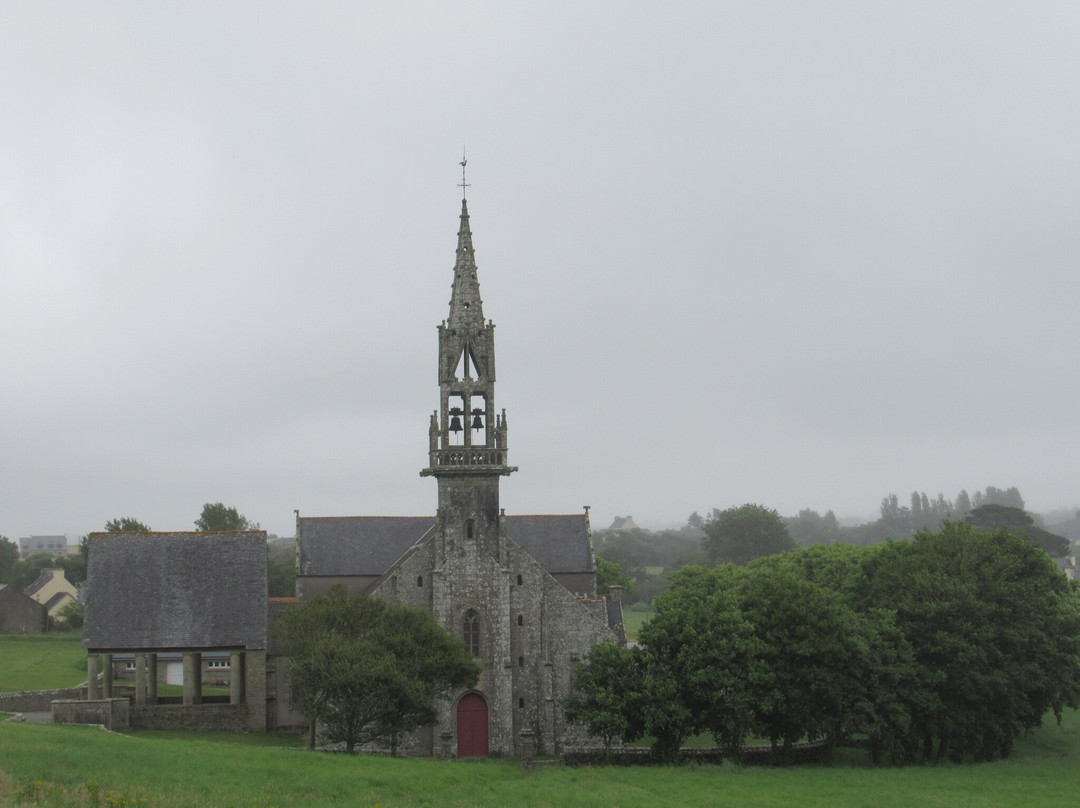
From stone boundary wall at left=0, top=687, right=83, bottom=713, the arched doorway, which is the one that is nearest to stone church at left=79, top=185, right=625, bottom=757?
the arched doorway

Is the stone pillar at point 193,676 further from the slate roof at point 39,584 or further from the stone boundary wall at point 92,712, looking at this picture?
the slate roof at point 39,584

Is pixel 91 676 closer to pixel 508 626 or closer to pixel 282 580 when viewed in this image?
pixel 508 626

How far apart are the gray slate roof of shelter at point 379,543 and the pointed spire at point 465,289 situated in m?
14.3

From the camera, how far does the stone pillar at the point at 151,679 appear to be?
4468 centimetres

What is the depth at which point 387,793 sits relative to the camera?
26719mm

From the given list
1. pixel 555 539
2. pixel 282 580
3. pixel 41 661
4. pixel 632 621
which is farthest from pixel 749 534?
pixel 41 661

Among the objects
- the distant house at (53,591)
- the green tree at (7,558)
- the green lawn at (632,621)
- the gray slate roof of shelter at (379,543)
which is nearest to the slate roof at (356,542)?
the gray slate roof of shelter at (379,543)

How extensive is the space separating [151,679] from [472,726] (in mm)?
15863

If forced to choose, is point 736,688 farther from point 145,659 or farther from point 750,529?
point 750,529

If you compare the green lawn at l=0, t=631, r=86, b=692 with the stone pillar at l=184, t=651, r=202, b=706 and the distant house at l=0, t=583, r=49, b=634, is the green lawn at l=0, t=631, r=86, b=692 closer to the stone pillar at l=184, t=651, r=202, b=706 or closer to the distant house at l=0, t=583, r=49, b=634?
the distant house at l=0, t=583, r=49, b=634

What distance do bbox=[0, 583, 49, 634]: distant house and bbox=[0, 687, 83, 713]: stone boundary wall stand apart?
4423cm

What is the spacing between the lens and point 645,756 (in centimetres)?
3741

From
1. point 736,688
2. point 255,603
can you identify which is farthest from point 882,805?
point 255,603

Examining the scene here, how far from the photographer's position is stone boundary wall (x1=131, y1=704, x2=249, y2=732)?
131 feet
